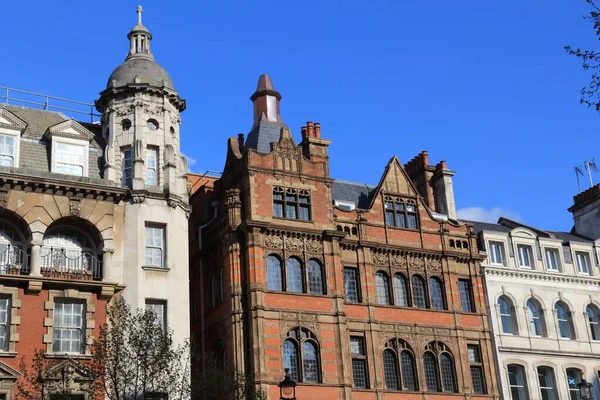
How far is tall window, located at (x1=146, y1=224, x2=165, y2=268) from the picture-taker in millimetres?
40469

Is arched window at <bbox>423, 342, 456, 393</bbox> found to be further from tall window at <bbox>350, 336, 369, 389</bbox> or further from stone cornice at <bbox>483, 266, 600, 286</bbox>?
stone cornice at <bbox>483, 266, 600, 286</bbox>

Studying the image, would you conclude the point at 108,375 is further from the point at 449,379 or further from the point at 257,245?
the point at 449,379

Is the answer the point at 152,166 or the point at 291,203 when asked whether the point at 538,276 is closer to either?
the point at 291,203

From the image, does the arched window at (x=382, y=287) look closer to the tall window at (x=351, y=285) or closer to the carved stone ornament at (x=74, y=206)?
the tall window at (x=351, y=285)

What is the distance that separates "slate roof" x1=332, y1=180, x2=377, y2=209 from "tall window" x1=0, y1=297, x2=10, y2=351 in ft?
61.4

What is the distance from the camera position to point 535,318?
168 feet

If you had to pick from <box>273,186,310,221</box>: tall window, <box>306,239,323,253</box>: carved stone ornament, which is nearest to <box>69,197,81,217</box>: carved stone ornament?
<box>273,186,310,221</box>: tall window

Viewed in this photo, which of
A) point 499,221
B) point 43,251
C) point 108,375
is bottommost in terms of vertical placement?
point 108,375

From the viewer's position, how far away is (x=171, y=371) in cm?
3478

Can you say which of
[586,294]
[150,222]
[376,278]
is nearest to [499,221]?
[586,294]

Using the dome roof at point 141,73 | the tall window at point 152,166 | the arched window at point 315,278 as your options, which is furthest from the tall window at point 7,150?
the arched window at point 315,278

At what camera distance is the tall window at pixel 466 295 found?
49125mm

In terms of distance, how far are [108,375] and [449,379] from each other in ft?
62.4

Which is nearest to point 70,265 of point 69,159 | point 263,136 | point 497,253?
point 69,159
